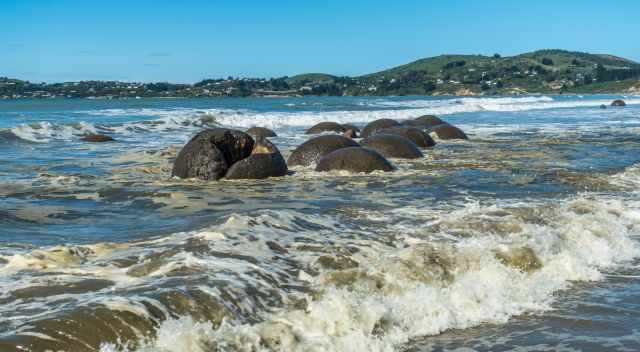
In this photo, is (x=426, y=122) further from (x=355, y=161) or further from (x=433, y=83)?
(x=433, y=83)

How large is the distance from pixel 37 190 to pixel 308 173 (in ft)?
16.0

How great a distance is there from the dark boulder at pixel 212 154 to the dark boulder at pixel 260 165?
0.21 metres

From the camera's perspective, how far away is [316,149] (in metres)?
15.4

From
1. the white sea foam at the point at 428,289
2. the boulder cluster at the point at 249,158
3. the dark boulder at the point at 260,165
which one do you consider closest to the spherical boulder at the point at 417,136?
the boulder cluster at the point at 249,158

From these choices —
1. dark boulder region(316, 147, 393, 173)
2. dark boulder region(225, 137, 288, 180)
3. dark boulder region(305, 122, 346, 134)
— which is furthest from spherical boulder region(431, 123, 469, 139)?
dark boulder region(225, 137, 288, 180)

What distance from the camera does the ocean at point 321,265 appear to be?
4.61m

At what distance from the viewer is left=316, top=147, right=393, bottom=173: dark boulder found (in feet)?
44.9

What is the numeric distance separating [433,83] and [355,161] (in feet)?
461

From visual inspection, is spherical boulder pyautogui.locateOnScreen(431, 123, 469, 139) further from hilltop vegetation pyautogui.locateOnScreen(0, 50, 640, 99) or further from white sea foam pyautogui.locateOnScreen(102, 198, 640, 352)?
hilltop vegetation pyautogui.locateOnScreen(0, 50, 640, 99)

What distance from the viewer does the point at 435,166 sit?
1525cm

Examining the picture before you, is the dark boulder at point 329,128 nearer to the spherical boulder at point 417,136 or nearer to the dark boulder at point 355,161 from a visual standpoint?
the spherical boulder at point 417,136

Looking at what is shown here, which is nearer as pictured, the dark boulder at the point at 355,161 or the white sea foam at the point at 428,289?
the white sea foam at the point at 428,289

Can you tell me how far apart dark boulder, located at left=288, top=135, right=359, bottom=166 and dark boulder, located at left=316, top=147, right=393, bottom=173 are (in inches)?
43.3

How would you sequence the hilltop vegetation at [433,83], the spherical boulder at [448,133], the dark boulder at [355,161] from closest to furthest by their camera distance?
the dark boulder at [355,161]
the spherical boulder at [448,133]
the hilltop vegetation at [433,83]
